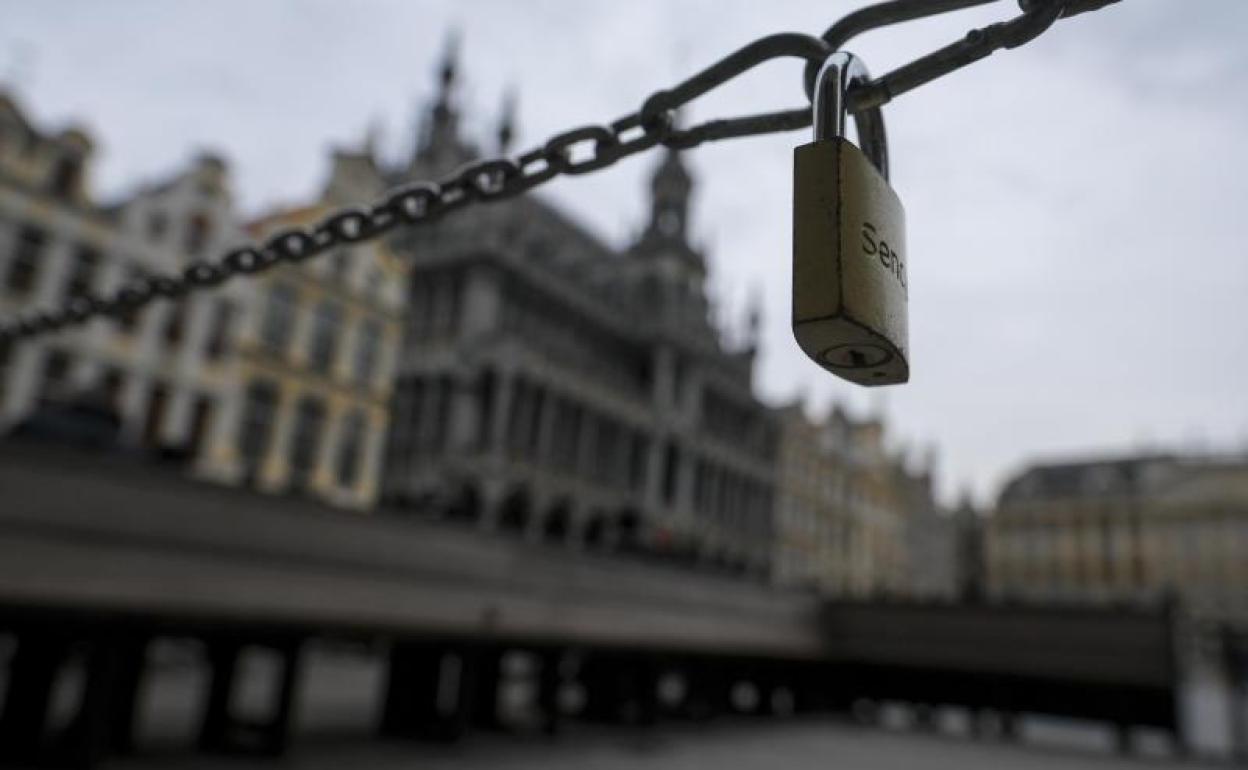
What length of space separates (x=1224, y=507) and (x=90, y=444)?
96.0 meters

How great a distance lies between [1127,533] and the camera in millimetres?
91250

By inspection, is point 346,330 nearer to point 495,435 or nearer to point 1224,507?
point 495,435

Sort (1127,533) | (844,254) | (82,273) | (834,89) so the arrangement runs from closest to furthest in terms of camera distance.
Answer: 1. (844,254)
2. (834,89)
3. (82,273)
4. (1127,533)

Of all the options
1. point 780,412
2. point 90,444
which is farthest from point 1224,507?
point 90,444

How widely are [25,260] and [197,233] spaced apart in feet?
20.6

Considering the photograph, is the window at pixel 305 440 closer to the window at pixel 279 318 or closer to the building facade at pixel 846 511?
the window at pixel 279 318

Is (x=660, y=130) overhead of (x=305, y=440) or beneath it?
beneath

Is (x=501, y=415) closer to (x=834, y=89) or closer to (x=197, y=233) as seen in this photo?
(x=197, y=233)

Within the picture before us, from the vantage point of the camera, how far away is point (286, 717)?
1694cm

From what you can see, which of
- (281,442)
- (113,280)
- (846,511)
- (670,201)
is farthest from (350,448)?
(846,511)

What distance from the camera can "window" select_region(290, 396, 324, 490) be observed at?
3572 centimetres

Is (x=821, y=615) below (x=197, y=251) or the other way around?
below

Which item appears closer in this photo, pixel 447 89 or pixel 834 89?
pixel 834 89

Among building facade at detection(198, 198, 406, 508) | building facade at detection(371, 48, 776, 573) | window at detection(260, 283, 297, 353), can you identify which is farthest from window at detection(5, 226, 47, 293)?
building facade at detection(371, 48, 776, 573)
